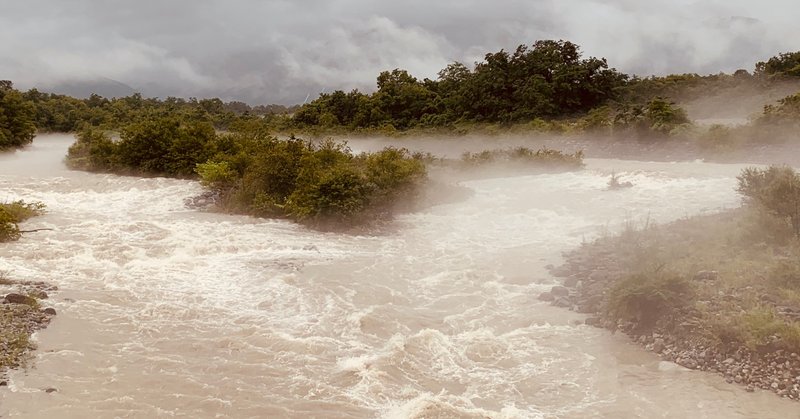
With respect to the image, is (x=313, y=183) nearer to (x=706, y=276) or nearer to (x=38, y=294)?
(x=38, y=294)

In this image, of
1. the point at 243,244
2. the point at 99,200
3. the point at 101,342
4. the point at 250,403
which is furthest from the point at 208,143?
the point at 250,403

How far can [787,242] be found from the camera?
1287 centimetres

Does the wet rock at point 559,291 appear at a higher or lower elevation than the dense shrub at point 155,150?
lower

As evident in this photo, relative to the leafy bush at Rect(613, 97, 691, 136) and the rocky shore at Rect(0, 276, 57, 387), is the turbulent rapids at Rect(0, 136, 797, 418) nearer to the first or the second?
the rocky shore at Rect(0, 276, 57, 387)

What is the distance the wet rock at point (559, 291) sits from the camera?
12.7 meters

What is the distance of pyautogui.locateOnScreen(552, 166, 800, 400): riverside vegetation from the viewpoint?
9109mm

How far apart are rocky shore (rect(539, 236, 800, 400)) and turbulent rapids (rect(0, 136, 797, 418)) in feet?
0.94

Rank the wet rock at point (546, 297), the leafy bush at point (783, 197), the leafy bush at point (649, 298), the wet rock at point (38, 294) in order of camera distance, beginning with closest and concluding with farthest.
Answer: the leafy bush at point (649, 298), the wet rock at point (38, 294), the wet rock at point (546, 297), the leafy bush at point (783, 197)

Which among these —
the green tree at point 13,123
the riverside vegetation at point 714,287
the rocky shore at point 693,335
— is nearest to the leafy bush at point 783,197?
the riverside vegetation at point 714,287

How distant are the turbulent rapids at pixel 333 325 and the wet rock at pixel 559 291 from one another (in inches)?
16.7

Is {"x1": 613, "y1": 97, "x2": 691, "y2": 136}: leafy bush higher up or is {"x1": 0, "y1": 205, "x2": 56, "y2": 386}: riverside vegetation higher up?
{"x1": 613, "y1": 97, "x2": 691, "y2": 136}: leafy bush

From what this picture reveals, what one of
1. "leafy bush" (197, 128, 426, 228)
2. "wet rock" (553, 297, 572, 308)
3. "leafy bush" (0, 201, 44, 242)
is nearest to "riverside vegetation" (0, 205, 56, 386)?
"leafy bush" (0, 201, 44, 242)

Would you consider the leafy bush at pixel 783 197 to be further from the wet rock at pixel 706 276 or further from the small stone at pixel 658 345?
the small stone at pixel 658 345

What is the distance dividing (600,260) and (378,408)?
811 centimetres
